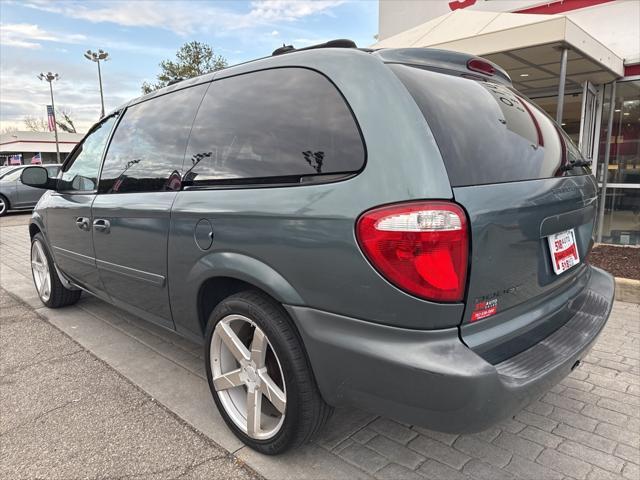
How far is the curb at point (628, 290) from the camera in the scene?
178 inches

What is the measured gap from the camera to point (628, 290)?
4566mm

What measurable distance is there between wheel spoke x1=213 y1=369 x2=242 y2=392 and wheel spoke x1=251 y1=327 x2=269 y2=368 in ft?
0.60

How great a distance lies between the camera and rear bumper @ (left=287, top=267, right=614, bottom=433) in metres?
1.55

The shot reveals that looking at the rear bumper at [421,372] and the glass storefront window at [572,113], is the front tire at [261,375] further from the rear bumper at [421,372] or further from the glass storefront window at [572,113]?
the glass storefront window at [572,113]

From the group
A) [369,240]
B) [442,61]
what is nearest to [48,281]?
[369,240]

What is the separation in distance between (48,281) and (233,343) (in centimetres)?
315

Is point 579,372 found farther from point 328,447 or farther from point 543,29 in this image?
point 543,29

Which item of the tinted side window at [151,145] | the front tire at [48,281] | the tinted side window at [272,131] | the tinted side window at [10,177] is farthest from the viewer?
the tinted side window at [10,177]

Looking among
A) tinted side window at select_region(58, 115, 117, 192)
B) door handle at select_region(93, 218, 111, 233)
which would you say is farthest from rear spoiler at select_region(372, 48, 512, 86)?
tinted side window at select_region(58, 115, 117, 192)

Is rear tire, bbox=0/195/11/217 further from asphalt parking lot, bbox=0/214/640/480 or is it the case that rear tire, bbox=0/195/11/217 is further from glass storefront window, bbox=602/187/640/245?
glass storefront window, bbox=602/187/640/245

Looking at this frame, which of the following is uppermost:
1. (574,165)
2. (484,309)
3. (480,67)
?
(480,67)

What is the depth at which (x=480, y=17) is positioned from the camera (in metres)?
6.56

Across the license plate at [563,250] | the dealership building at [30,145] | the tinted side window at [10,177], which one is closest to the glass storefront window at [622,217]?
the license plate at [563,250]

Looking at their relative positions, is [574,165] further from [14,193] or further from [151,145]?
[14,193]
